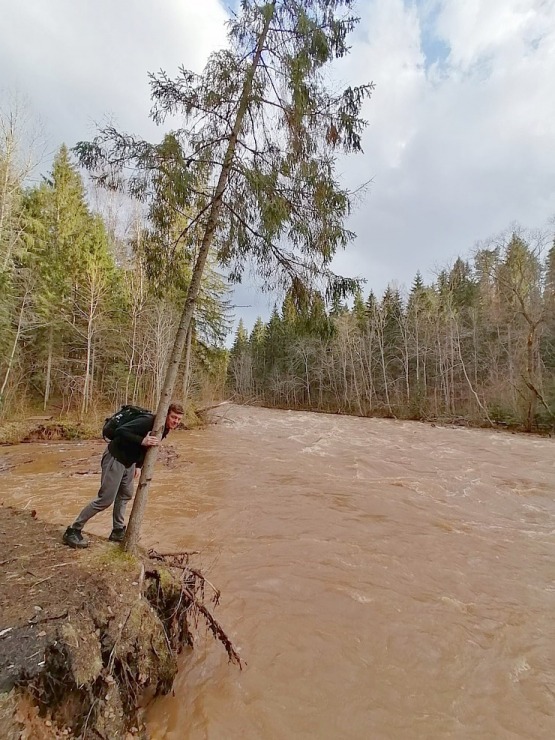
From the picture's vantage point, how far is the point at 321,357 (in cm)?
4128

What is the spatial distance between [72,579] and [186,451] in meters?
10.4

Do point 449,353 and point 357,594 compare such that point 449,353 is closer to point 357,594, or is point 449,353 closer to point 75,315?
point 75,315

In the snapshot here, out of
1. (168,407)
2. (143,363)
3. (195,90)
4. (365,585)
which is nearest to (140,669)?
(168,407)

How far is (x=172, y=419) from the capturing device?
3.56 metres

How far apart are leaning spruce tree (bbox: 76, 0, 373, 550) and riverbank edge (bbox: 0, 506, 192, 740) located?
253cm

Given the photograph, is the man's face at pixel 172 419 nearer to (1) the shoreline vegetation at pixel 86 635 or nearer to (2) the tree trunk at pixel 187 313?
(2) the tree trunk at pixel 187 313

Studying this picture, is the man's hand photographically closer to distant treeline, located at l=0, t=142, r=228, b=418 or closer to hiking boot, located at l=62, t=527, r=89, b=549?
hiking boot, located at l=62, t=527, r=89, b=549

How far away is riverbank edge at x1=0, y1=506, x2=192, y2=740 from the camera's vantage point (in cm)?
191

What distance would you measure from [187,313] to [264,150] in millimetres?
2311

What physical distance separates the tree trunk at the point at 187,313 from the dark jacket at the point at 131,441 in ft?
0.47

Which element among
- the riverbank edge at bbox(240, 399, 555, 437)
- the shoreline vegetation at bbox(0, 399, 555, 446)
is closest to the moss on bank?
the shoreline vegetation at bbox(0, 399, 555, 446)

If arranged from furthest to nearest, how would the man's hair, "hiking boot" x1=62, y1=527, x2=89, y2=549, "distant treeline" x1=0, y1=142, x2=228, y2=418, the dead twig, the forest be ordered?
"distant treeline" x1=0, y1=142, x2=228, y2=418 → the forest → the man's hair → "hiking boot" x1=62, y1=527, x2=89, y2=549 → the dead twig

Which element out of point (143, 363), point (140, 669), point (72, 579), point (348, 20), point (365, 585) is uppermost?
point (348, 20)

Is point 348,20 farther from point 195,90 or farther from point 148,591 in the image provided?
point 148,591
